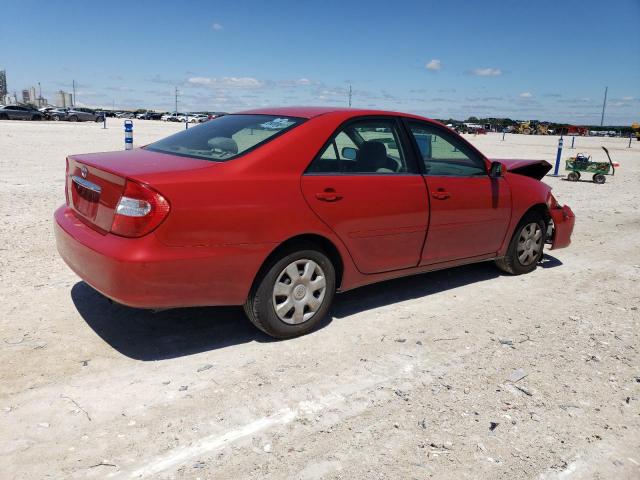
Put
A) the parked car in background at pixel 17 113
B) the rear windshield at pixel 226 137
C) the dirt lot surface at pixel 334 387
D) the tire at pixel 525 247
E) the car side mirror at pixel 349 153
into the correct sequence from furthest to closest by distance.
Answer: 1. the parked car in background at pixel 17 113
2. the tire at pixel 525 247
3. the car side mirror at pixel 349 153
4. the rear windshield at pixel 226 137
5. the dirt lot surface at pixel 334 387

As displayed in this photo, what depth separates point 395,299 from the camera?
511cm

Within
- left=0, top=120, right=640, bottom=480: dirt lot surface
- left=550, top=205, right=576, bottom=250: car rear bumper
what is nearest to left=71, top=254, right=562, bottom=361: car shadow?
left=0, top=120, right=640, bottom=480: dirt lot surface

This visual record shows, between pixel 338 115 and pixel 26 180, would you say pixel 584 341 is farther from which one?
pixel 26 180

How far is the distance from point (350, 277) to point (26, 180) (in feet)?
30.0

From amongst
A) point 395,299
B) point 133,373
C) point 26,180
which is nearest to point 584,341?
point 395,299

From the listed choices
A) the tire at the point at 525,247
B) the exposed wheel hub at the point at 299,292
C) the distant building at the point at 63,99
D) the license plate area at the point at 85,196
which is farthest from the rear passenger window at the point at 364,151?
the distant building at the point at 63,99

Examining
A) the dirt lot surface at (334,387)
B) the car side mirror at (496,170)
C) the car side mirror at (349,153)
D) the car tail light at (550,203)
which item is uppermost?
the car side mirror at (349,153)

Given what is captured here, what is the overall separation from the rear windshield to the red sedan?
2 cm

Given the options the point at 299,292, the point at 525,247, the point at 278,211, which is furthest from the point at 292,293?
the point at 525,247

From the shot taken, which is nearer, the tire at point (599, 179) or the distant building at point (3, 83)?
the tire at point (599, 179)

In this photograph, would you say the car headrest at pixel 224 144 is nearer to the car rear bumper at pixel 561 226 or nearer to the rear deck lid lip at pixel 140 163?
the rear deck lid lip at pixel 140 163

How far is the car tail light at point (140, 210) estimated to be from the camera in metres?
3.30

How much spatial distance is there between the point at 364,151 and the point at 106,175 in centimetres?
193

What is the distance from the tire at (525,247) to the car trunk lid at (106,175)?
3506 mm
